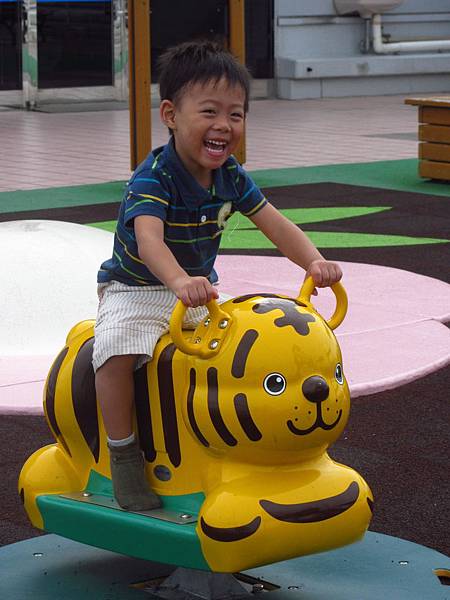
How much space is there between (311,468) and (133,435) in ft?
1.44

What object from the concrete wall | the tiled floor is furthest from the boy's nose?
the concrete wall

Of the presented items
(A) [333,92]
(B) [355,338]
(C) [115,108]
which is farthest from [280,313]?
(A) [333,92]

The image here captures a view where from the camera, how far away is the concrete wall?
66.6 feet

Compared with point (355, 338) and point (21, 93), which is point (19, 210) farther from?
point (21, 93)

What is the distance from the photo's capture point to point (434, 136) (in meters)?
11.4

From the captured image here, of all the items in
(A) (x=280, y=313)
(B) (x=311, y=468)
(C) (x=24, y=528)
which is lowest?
(C) (x=24, y=528)

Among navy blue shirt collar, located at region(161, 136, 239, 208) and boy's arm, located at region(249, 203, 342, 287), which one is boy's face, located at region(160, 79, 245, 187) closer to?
navy blue shirt collar, located at region(161, 136, 239, 208)

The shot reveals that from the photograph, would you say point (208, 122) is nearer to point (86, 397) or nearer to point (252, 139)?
point (86, 397)

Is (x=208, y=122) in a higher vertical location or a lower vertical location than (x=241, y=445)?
higher

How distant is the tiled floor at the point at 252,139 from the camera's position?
12445 millimetres

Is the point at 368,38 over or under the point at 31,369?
over

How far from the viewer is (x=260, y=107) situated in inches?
752

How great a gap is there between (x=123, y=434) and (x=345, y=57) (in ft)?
60.5

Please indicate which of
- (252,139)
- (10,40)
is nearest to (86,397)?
(252,139)
